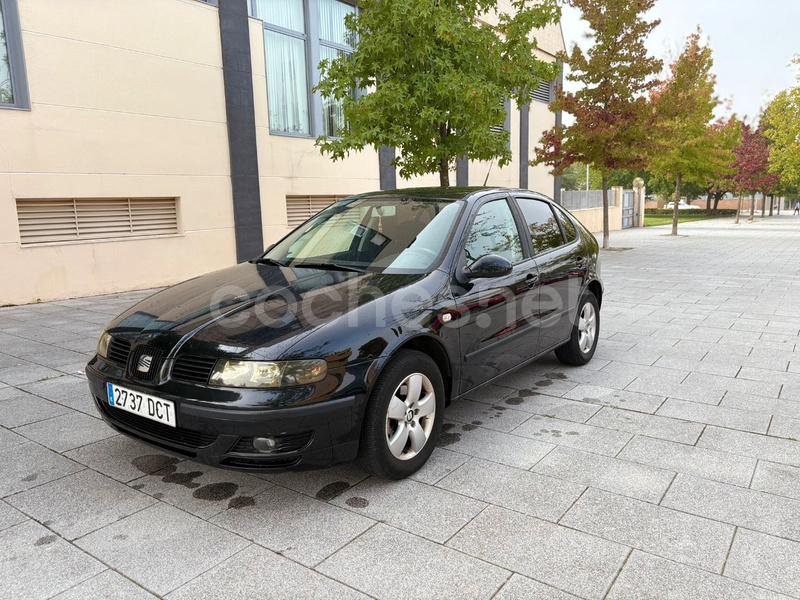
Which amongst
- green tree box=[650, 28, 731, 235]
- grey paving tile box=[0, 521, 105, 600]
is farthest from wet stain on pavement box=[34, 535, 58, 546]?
green tree box=[650, 28, 731, 235]

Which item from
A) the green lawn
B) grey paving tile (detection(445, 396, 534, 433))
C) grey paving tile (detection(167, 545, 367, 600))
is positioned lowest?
the green lawn

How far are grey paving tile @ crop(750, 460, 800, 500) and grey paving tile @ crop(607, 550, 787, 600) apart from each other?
38.9 inches

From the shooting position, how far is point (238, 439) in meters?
2.83

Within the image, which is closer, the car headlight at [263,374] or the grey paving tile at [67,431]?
the car headlight at [263,374]

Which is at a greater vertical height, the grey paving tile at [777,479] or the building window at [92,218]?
the building window at [92,218]

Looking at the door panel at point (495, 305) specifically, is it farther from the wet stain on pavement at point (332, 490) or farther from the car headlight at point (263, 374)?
the car headlight at point (263, 374)

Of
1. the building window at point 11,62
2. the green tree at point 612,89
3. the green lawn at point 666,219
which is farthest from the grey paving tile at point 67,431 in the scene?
the green lawn at point 666,219

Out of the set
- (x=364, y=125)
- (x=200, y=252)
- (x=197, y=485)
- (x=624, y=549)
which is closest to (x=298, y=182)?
(x=200, y=252)

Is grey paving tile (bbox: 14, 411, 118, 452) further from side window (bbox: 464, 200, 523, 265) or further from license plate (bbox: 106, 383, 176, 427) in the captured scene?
side window (bbox: 464, 200, 523, 265)

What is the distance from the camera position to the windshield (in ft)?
12.6

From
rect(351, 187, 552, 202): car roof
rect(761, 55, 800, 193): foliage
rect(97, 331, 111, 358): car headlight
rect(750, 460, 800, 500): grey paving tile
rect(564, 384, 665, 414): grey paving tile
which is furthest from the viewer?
rect(761, 55, 800, 193): foliage

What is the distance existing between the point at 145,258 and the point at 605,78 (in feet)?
42.9

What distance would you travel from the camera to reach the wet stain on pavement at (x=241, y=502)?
3.07 m

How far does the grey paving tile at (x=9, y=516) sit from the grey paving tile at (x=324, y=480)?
1.15 meters
